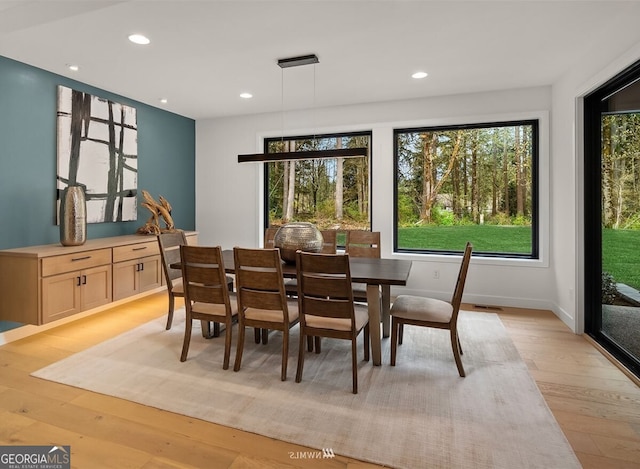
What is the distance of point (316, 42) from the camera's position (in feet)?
10.1

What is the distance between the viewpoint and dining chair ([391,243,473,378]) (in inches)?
104

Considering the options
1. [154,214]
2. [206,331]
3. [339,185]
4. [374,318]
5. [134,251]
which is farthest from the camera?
[339,185]

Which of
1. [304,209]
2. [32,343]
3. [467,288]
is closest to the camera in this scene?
[32,343]

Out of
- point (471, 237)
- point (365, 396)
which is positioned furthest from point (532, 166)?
point (365, 396)

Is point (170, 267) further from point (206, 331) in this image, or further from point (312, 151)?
point (312, 151)

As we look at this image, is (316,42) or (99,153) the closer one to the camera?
(316,42)

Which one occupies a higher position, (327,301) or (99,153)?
(99,153)

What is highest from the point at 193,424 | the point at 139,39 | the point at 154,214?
the point at 139,39

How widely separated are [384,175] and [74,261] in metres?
3.70

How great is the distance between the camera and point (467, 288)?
183 inches

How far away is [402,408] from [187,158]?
16.2 feet

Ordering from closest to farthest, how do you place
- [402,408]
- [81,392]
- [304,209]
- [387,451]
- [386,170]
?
[387,451] < [402,408] < [81,392] < [386,170] < [304,209]

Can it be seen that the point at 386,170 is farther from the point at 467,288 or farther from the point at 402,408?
the point at 402,408

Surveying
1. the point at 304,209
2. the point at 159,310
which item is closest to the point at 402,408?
the point at 159,310
